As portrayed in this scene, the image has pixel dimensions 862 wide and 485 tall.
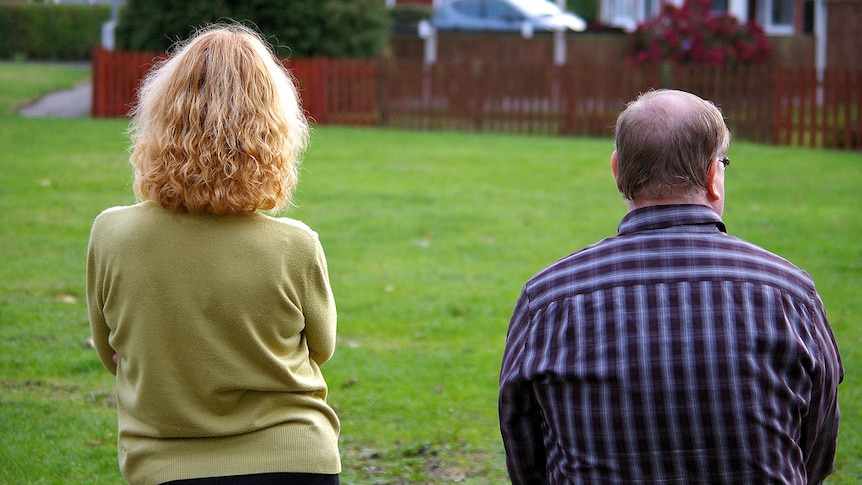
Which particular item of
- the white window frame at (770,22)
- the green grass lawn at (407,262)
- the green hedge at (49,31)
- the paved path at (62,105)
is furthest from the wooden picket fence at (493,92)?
the green hedge at (49,31)

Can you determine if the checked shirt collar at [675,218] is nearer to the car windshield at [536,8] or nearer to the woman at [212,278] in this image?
the woman at [212,278]

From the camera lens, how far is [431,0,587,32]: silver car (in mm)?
28781

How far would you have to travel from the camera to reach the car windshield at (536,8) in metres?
29.1

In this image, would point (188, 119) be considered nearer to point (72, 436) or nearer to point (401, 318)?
point (72, 436)

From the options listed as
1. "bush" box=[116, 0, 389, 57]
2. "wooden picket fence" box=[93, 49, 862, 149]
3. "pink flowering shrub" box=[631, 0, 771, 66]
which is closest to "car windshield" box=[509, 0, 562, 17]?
"pink flowering shrub" box=[631, 0, 771, 66]

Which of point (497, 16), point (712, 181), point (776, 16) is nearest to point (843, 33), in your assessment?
point (776, 16)

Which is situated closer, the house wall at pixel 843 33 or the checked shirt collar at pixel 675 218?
the checked shirt collar at pixel 675 218

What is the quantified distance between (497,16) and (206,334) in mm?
28172

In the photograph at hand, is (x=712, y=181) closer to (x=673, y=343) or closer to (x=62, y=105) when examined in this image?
(x=673, y=343)

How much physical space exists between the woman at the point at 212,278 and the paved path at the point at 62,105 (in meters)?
16.3

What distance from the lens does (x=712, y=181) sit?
2.11 meters

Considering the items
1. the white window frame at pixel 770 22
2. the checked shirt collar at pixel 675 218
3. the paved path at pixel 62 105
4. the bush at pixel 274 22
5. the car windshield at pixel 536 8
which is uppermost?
the car windshield at pixel 536 8

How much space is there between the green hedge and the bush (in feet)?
43.8

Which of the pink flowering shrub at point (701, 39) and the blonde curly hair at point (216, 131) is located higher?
the pink flowering shrub at point (701, 39)
